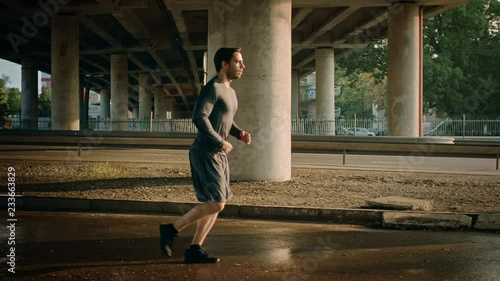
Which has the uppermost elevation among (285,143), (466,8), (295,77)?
(466,8)

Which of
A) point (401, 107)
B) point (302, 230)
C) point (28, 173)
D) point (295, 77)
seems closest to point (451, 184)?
point (302, 230)

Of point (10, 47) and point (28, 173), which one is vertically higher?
point (10, 47)

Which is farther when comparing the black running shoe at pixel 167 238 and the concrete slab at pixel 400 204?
the concrete slab at pixel 400 204

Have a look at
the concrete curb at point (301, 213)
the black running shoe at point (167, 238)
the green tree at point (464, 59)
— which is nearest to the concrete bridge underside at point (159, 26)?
the green tree at point (464, 59)

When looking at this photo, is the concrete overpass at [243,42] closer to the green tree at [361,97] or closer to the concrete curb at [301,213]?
the concrete curb at [301,213]

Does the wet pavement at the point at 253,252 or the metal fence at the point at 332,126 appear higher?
the metal fence at the point at 332,126

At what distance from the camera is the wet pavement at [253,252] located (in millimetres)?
5293

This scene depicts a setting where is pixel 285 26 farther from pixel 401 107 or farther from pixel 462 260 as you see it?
pixel 401 107

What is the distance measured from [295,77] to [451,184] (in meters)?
48.9

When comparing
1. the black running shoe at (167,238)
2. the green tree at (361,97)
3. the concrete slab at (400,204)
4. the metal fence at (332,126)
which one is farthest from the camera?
the green tree at (361,97)

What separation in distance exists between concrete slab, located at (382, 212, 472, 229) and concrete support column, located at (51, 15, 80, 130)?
23878 millimetres

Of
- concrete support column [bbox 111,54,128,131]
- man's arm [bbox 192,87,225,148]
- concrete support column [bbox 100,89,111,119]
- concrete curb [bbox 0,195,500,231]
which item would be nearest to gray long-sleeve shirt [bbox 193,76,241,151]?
man's arm [bbox 192,87,225,148]

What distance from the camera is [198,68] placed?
55.7 metres

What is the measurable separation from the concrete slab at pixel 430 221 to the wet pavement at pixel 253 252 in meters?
0.35
